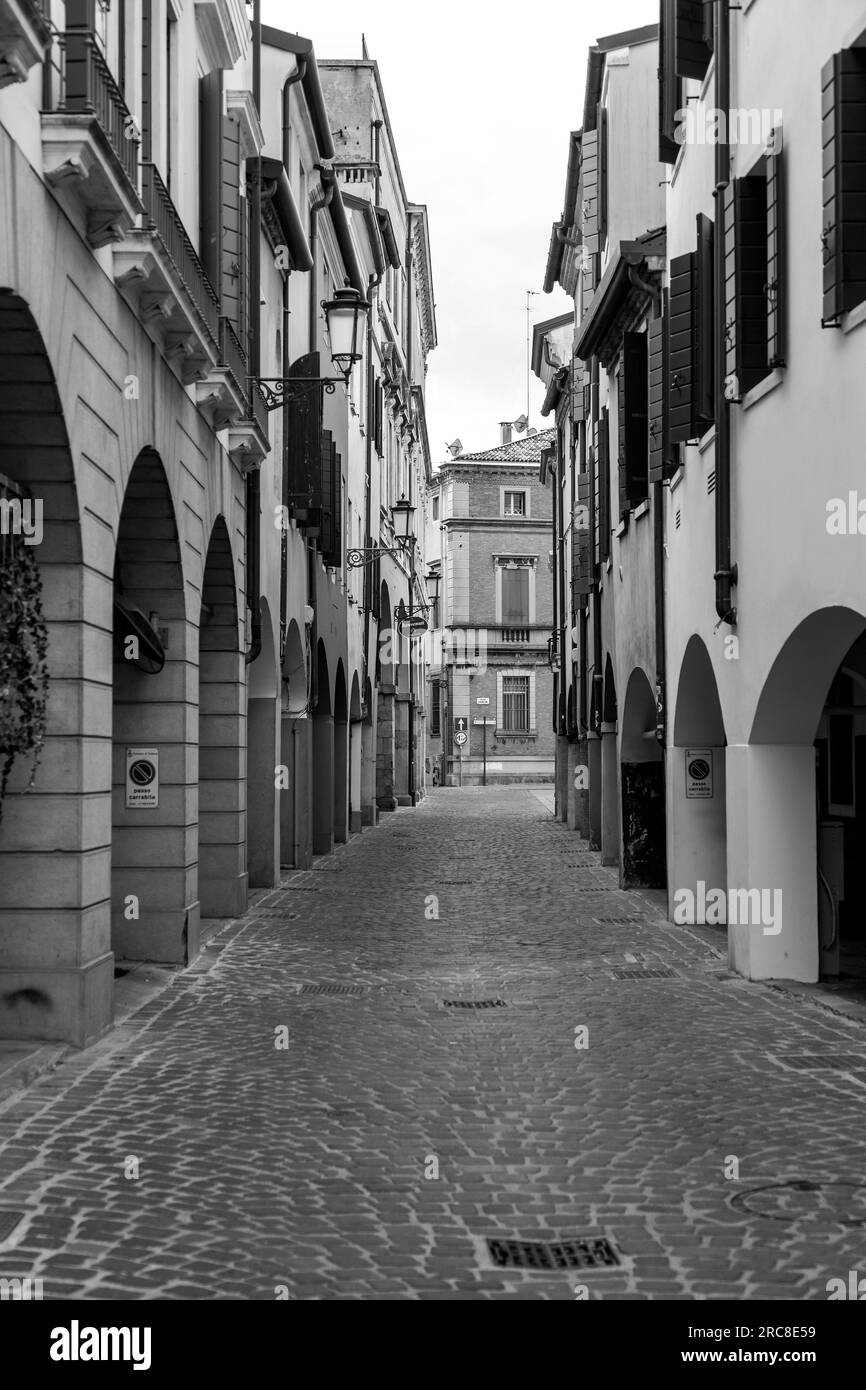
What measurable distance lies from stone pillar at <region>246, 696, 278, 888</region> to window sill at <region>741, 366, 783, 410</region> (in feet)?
27.0

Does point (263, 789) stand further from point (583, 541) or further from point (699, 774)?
point (583, 541)

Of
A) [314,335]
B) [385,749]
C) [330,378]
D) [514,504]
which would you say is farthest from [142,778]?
[514,504]

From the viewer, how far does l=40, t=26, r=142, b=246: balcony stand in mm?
7852

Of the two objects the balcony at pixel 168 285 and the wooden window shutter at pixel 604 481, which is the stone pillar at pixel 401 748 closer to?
the wooden window shutter at pixel 604 481

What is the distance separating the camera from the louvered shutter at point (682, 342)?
513 inches

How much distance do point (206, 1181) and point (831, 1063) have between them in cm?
396

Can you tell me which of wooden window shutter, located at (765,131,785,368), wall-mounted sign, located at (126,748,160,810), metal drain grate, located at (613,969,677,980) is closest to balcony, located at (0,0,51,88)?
wooden window shutter, located at (765,131,785,368)

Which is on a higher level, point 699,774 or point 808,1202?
point 699,774

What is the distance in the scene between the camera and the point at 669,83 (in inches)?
559

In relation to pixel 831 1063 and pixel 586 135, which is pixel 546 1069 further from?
pixel 586 135

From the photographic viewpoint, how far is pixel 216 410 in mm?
13781

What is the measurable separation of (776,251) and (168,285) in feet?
13.3

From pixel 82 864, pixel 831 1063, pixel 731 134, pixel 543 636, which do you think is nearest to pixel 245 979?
pixel 82 864

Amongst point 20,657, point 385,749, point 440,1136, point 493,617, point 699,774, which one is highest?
point 493,617
